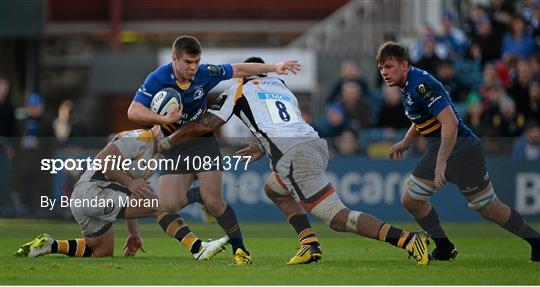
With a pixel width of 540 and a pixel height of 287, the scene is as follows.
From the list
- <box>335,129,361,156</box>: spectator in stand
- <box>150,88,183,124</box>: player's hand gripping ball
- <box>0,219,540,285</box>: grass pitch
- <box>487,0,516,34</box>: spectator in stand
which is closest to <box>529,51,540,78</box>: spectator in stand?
<box>487,0,516,34</box>: spectator in stand

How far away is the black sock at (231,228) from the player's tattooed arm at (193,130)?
33.1 inches

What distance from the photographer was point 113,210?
13633 mm

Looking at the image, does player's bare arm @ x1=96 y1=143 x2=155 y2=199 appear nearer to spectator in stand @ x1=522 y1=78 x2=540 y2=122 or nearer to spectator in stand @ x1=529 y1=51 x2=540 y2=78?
spectator in stand @ x1=522 y1=78 x2=540 y2=122

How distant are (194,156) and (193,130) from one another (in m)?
0.26

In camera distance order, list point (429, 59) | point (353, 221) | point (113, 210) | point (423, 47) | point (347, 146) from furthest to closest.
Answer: point (423, 47), point (429, 59), point (347, 146), point (113, 210), point (353, 221)

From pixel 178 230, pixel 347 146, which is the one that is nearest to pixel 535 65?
pixel 347 146

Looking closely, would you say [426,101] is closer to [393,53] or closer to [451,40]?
[393,53]

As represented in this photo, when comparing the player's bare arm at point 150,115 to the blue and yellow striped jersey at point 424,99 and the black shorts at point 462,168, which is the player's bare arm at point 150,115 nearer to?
the blue and yellow striped jersey at point 424,99

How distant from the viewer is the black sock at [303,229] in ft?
43.4

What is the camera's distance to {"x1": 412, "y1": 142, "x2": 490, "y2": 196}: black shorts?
13469 millimetres

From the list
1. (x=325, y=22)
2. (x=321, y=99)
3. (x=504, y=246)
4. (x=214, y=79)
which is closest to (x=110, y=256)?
(x=214, y=79)

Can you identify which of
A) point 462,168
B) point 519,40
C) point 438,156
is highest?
point 438,156

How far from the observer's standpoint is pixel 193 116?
43.9 ft

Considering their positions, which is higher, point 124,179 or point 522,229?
point 124,179
